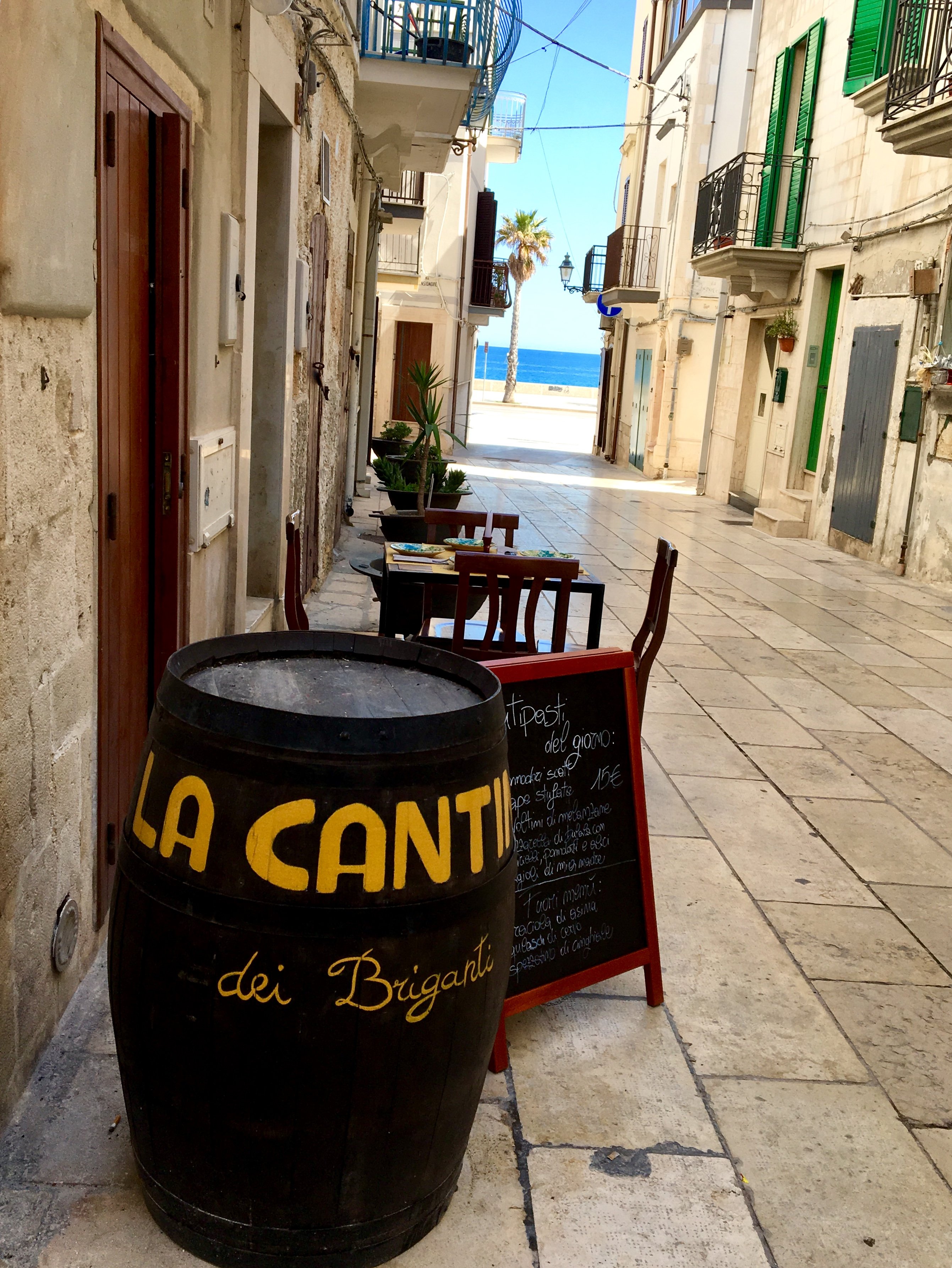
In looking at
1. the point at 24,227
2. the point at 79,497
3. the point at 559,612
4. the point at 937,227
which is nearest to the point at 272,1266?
the point at 79,497

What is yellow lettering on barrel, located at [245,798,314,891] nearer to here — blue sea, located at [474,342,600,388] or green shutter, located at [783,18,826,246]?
green shutter, located at [783,18,826,246]

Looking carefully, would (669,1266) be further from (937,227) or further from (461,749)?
(937,227)

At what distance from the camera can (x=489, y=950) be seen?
6.40 ft

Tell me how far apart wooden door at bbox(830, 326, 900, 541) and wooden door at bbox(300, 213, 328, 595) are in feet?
19.7

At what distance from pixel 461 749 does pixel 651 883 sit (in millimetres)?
1292

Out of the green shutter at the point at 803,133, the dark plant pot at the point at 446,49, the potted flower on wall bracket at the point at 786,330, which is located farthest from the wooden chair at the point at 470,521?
the green shutter at the point at 803,133

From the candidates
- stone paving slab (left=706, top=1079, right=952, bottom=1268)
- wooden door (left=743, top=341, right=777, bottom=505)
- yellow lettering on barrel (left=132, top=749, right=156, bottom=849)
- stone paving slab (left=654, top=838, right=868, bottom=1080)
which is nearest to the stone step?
wooden door (left=743, top=341, right=777, bottom=505)

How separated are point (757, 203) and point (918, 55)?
611 cm

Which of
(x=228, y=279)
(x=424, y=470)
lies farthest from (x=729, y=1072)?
(x=424, y=470)

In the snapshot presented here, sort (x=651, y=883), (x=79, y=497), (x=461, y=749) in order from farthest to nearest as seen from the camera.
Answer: (x=651, y=883) → (x=79, y=497) → (x=461, y=749)

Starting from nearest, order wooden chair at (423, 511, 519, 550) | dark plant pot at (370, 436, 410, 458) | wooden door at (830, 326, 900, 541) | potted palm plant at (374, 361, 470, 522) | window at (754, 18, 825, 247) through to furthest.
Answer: wooden chair at (423, 511, 519, 550), potted palm plant at (374, 361, 470, 522), wooden door at (830, 326, 900, 541), dark plant pot at (370, 436, 410, 458), window at (754, 18, 825, 247)

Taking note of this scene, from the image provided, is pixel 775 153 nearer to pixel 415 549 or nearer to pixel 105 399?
pixel 415 549

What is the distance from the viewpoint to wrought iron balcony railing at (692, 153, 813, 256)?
14484 millimetres

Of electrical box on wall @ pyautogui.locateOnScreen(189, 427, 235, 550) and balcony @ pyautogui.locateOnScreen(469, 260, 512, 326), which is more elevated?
balcony @ pyautogui.locateOnScreen(469, 260, 512, 326)
